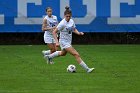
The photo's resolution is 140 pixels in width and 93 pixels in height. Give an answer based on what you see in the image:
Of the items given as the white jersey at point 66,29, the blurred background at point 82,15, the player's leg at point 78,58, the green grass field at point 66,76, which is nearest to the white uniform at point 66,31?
the white jersey at point 66,29

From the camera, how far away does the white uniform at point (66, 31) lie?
18695 mm

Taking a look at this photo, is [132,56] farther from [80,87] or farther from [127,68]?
[80,87]

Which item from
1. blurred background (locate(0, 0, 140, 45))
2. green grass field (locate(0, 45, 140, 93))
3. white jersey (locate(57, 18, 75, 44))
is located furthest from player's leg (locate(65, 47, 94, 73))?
blurred background (locate(0, 0, 140, 45))

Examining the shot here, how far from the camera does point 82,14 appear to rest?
3494 cm

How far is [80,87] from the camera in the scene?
15.0 metres

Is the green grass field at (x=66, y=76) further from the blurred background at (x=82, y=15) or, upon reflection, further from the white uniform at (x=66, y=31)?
the blurred background at (x=82, y=15)

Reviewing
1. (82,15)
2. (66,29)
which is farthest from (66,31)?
(82,15)

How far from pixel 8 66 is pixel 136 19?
1568cm

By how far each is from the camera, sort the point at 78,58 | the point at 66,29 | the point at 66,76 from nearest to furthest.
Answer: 1. the point at 66,76
2. the point at 78,58
3. the point at 66,29

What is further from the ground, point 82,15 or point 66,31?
point 82,15

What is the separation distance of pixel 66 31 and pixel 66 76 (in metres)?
1.88

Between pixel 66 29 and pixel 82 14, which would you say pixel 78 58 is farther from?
pixel 82 14

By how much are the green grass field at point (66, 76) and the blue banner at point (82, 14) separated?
10.0 meters

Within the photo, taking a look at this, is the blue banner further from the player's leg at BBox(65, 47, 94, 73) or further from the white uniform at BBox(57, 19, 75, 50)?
the player's leg at BBox(65, 47, 94, 73)
